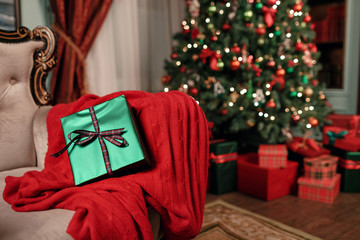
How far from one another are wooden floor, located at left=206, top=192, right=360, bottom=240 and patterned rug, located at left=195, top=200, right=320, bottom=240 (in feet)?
0.27

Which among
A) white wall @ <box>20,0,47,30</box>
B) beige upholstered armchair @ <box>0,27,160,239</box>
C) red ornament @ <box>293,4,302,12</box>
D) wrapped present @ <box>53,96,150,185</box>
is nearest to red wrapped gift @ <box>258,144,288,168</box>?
A: red ornament @ <box>293,4,302,12</box>

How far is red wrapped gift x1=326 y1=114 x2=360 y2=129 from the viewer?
7.15 feet

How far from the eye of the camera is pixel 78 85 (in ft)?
7.23

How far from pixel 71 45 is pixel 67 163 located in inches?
53.4

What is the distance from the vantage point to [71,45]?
2158mm

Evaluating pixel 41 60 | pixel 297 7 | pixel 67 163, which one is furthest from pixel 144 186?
pixel 297 7

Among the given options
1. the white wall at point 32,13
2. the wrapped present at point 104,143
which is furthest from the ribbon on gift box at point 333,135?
the white wall at point 32,13

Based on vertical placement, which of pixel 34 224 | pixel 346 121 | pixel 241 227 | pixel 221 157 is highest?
pixel 346 121

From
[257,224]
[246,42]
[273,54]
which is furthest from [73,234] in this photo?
[273,54]

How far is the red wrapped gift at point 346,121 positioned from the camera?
2.18 metres

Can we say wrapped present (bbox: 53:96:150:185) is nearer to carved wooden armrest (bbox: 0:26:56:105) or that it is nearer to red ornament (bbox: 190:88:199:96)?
carved wooden armrest (bbox: 0:26:56:105)

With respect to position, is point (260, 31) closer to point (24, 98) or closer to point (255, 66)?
point (255, 66)

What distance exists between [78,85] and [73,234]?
1617mm

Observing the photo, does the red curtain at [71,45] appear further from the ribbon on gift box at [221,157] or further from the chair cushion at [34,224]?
the chair cushion at [34,224]
